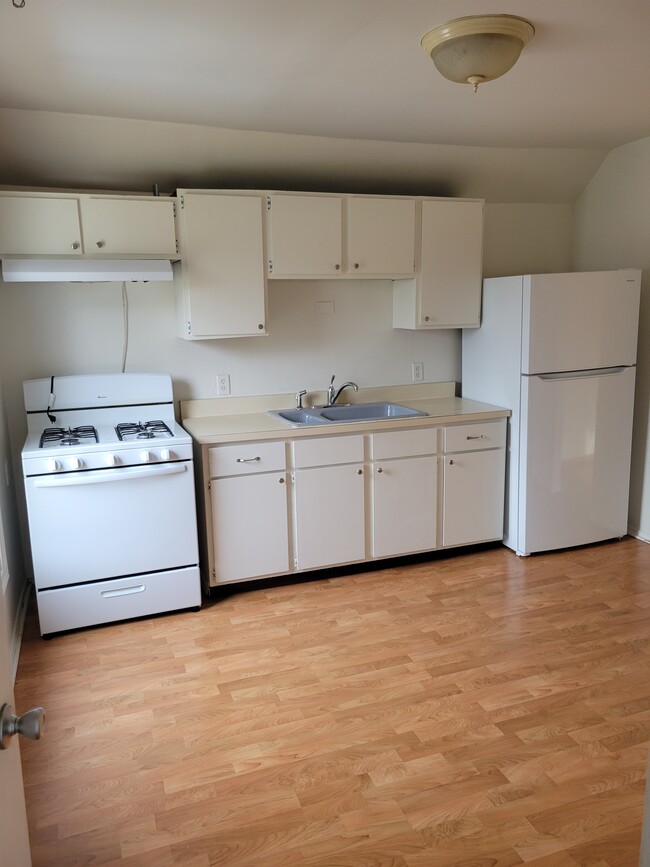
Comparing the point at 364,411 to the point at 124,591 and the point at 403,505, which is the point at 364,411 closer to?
the point at 403,505

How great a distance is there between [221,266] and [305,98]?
3.00 ft

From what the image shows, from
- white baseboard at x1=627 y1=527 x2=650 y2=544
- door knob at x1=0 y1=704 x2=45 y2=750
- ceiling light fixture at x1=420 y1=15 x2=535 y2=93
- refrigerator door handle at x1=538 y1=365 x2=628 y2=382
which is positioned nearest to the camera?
door knob at x1=0 y1=704 x2=45 y2=750

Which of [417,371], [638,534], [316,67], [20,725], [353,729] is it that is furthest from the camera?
[417,371]

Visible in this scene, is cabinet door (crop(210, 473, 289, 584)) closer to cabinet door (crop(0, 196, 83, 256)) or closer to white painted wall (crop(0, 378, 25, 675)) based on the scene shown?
white painted wall (crop(0, 378, 25, 675))

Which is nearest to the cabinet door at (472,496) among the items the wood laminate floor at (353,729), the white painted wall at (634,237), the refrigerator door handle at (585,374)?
the wood laminate floor at (353,729)

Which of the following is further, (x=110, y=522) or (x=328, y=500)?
(x=328, y=500)

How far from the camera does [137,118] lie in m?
3.07

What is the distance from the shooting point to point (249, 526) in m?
3.42

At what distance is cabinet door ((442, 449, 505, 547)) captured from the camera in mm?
3799

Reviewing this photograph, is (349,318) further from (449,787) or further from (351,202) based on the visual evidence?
(449,787)

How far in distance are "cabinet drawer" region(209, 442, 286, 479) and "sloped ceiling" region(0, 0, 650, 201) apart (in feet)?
4.71

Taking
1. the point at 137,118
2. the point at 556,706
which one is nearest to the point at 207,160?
the point at 137,118

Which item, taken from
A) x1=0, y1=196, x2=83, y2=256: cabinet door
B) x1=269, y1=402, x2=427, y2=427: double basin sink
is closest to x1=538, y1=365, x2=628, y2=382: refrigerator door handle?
x1=269, y1=402, x2=427, y2=427: double basin sink

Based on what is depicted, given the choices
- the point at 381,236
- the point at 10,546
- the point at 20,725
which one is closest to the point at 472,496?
the point at 381,236
